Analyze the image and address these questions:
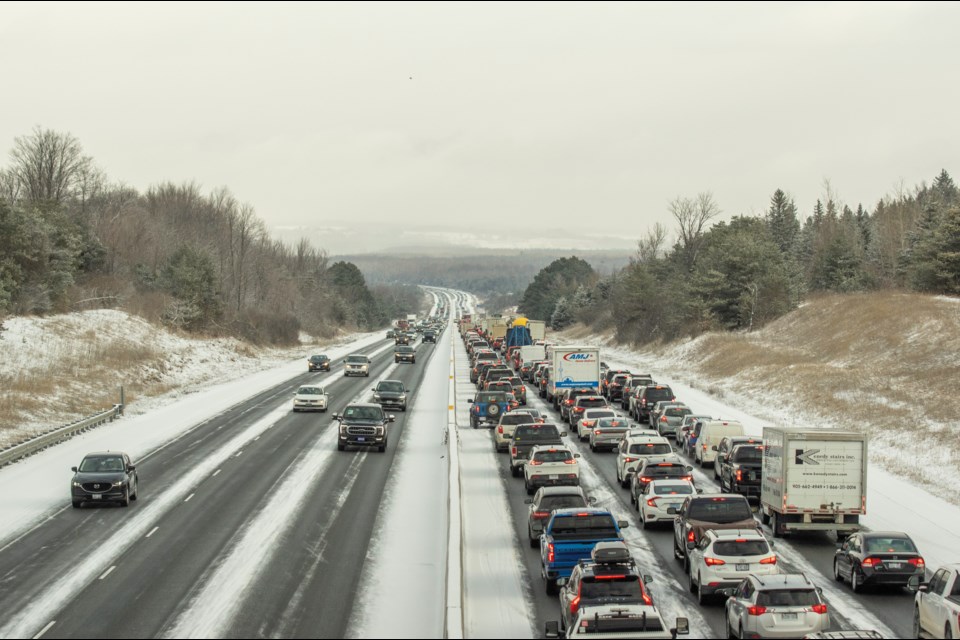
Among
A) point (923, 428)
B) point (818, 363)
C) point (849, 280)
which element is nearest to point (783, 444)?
point (923, 428)

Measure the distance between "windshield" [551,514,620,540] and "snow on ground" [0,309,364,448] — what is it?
30265mm

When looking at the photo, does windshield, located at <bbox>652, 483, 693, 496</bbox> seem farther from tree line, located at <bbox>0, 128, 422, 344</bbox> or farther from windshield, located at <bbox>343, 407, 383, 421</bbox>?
tree line, located at <bbox>0, 128, 422, 344</bbox>

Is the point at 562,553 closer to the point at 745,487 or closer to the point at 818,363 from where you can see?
the point at 745,487

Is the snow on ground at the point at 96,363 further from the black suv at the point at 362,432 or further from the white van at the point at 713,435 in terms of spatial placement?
the white van at the point at 713,435

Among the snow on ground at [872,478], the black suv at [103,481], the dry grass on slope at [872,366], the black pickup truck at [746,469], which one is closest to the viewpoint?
the snow on ground at [872,478]

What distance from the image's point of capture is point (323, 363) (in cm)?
8831

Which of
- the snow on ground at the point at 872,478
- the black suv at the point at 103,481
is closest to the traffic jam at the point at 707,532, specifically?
the snow on ground at the point at 872,478

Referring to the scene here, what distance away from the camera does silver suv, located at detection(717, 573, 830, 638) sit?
1628 centimetres

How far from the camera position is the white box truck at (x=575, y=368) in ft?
177

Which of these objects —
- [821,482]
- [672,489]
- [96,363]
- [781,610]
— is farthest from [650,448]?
[96,363]

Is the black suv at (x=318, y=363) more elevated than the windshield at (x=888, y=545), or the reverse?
the windshield at (x=888, y=545)

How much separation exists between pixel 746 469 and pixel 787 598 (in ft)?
49.5

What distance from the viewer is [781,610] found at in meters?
16.4

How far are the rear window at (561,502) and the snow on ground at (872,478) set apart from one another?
7951 millimetres
